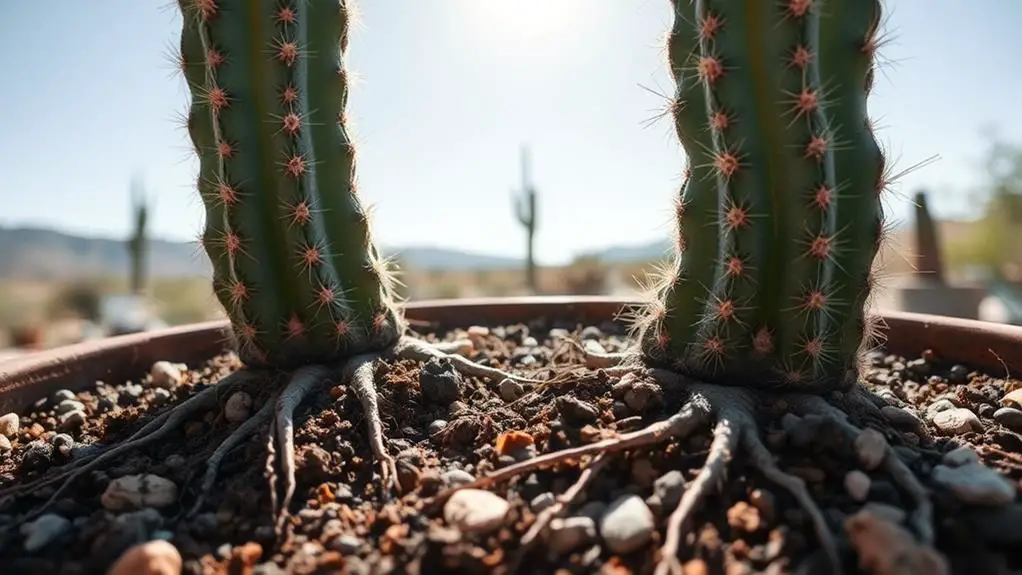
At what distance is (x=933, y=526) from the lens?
994 millimetres

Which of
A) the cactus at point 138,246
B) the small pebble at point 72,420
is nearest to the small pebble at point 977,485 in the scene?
the small pebble at point 72,420

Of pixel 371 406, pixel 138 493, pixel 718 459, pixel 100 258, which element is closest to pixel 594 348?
pixel 371 406

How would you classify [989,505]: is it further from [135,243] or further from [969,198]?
[969,198]

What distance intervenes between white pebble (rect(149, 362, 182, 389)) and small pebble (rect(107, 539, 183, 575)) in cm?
120

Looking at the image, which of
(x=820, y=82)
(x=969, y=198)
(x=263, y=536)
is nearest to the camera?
(x=263, y=536)

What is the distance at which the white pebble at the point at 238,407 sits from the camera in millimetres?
1601

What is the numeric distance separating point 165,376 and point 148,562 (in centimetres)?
129

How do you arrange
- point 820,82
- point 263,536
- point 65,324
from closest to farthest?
point 263,536 → point 820,82 → point 65,324

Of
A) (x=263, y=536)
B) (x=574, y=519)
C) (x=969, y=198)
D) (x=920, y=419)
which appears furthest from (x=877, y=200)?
(x=969, y=198)

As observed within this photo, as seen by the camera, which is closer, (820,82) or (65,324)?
(820,82)

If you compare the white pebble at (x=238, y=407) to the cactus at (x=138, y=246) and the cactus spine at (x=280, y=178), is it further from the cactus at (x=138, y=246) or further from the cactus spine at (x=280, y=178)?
the cactus at (x=138, y=246)

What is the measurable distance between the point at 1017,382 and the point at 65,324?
12983 millimetres

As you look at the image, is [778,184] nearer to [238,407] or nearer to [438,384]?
[438,384]

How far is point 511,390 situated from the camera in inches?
63.3
